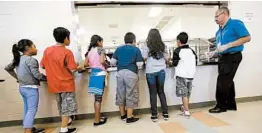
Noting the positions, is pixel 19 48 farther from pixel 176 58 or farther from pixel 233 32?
pixel 233 32

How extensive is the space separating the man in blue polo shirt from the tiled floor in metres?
0.20

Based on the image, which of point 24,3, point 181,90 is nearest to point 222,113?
point 181,90

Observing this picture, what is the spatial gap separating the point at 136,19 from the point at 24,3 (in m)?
5.20

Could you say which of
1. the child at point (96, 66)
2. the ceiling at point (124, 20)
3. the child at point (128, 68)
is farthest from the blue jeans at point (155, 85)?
the ceiling at point (124, 20)

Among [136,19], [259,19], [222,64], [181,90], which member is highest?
[136,19]

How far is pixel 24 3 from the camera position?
2643 millimetres

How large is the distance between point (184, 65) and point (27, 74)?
204 cm

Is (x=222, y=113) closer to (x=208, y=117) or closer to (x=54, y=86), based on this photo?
(x=208, y=117)

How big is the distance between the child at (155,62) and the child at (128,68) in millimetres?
146

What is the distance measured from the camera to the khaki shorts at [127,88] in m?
2.41

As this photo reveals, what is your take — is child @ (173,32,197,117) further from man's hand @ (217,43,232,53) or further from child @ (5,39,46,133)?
child @ (5,39,46,133)

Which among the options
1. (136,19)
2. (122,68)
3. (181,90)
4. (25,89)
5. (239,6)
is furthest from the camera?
(136,19)

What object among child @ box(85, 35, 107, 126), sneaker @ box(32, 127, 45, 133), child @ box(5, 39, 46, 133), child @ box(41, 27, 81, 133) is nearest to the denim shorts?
child @ box(85, 35, 107, 126)

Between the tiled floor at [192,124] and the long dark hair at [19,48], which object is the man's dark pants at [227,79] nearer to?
the tiled floor at [192,124]
